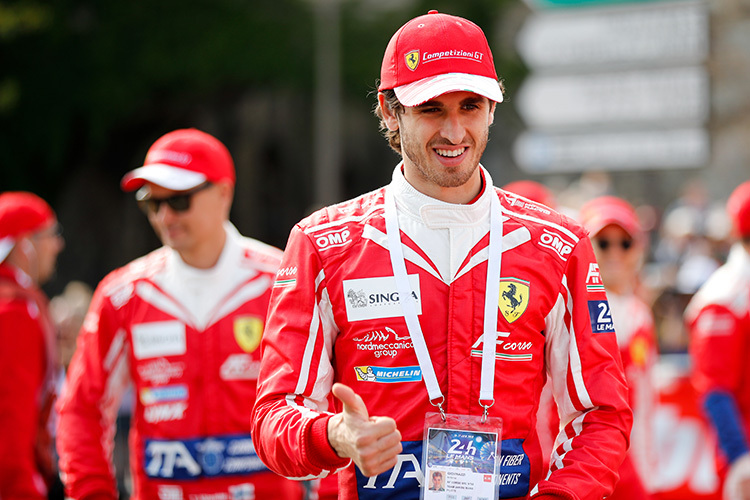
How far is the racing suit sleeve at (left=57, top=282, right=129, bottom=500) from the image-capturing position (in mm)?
4188

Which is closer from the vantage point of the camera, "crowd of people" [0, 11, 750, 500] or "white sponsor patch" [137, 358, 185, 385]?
"crowd of people" [0, 11, 750, 500]

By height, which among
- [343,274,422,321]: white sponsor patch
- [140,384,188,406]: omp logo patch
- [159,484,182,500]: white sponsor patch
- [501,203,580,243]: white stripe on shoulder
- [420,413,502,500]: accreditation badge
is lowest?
A: [159,484,182,500]: white sponsor patch

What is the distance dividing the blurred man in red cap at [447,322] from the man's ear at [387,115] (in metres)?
0.04

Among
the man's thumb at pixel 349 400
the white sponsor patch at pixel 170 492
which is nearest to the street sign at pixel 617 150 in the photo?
the white sponsor patch at pixel 170 492

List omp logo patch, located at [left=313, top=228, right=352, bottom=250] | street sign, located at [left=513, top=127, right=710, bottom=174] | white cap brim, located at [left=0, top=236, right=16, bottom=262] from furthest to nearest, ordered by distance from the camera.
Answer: street sign, located at [left=513, top=127, right=710, bottom=174], white cap brim, located at [left=0, top=236, right=16, bottom=262], omp logo patch, located at [left=313, top=228, right=352, bottom=250]

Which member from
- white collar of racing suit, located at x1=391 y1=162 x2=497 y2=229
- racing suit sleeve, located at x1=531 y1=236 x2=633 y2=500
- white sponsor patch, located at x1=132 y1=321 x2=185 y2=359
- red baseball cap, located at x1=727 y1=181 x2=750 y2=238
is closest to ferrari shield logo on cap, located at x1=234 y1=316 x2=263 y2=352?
white sponsor patch, located at x1=132 y1=321 x2=185 y2=359

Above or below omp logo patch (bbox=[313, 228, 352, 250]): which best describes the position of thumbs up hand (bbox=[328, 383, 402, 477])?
below

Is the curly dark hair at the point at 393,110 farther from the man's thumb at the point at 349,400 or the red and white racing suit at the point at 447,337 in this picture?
the man's thumb at the point at 349,400

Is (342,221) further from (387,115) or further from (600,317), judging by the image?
(600,317)

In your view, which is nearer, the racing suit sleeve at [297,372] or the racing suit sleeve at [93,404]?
the racing suit sleeve at [297,372]

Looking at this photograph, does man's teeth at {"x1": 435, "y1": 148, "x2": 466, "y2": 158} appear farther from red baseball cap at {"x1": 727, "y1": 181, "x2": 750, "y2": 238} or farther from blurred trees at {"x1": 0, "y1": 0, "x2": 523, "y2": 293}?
blurred trees at {"x1": 0, "y1": 0, "x2": 523, "y2": 293}

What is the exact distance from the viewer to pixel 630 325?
571 cm

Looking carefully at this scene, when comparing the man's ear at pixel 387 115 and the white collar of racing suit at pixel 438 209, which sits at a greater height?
the man's ear at pixel 387 115

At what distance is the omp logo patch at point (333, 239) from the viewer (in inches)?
115
